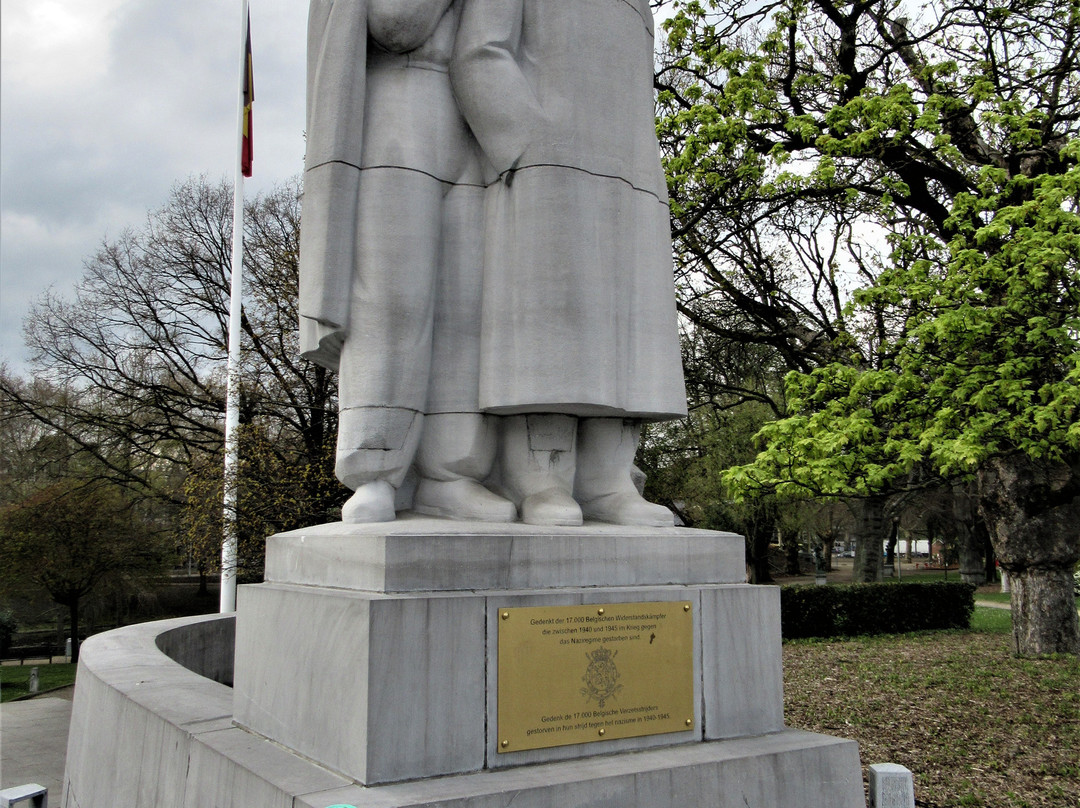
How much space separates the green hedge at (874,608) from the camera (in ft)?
62.5

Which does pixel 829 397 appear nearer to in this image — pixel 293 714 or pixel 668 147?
pixel 668 147

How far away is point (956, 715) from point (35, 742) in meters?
10.9

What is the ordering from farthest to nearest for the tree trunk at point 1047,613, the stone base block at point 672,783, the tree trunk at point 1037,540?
the tree trunk at point 1047,613
the tree trunk at point 1037,540
the stone base block at point 672,783

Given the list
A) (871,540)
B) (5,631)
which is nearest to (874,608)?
(871,540)

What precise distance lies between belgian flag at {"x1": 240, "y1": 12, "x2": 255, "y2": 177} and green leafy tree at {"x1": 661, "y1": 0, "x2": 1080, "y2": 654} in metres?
9.18

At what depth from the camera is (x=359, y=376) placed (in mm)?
3670

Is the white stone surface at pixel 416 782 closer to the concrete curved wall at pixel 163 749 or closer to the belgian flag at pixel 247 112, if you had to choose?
the concrete curved wall at pixel 163 749

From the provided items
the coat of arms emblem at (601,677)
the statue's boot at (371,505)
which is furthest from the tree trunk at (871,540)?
the statue's boot at (371,505)

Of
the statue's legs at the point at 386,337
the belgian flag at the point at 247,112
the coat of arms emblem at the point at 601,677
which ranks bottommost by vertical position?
the coat of arms emblem at the point at 601,677

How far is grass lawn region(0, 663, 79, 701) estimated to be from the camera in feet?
59.8

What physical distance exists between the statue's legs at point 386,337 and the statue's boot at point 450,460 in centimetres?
10

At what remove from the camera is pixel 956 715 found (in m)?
9.49

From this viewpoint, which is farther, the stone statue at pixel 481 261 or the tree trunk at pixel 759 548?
the tree trunk at pixel 759 548

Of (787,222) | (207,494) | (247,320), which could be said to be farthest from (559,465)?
(247,320)
